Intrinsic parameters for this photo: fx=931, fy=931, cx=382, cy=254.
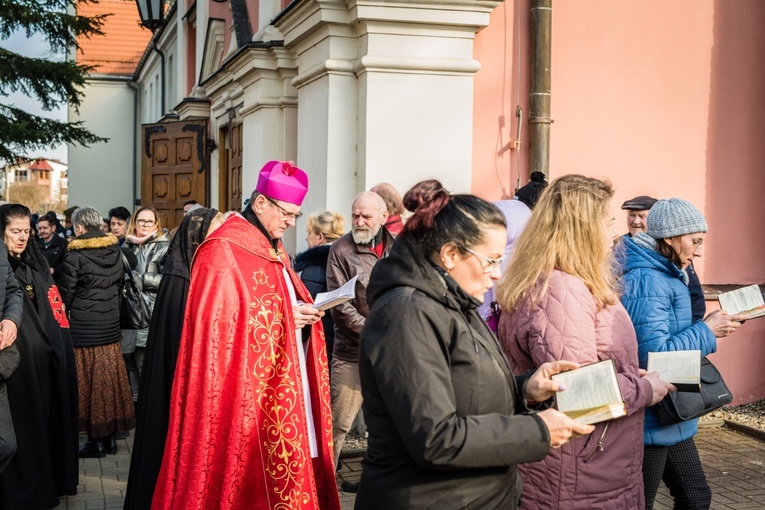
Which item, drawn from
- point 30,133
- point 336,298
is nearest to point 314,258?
point 336,298

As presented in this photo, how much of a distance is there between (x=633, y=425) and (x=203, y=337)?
6.39ft

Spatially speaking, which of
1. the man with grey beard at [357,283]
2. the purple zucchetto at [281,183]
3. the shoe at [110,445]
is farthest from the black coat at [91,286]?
the purple zucchetto at [281,183]

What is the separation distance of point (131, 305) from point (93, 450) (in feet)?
3.85

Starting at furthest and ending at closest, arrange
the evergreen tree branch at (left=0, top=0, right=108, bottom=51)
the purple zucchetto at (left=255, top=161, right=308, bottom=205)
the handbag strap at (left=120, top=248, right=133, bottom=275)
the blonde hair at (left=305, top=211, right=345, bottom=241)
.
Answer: the evergreen tree branch at (left=0, top=0, right=108, bottom=51) < the handbag strap at (left=120, top=248, right=133, bottom=275) < the blonde hair at (left=305, top=211, right=345, bottom=241) < the purple zucchetto at (left=255, top=161, right=308, bottom=205)

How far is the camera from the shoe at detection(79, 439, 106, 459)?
711 centimetres

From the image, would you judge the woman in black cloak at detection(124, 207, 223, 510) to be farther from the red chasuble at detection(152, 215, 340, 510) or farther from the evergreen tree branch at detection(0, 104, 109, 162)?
the evergreen tree branch at detection(0, 104, 109, 162)

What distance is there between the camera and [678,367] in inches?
138

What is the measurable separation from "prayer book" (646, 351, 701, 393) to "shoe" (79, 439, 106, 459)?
4918 mm

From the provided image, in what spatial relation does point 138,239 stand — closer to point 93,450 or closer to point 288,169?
point 93,450

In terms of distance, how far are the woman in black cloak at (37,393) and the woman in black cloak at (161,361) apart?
96 centimetres

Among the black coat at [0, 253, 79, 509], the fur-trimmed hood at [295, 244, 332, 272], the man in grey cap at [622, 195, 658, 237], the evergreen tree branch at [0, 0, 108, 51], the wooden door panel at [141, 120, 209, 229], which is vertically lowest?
the black coat at [0, 253, 79, 509]

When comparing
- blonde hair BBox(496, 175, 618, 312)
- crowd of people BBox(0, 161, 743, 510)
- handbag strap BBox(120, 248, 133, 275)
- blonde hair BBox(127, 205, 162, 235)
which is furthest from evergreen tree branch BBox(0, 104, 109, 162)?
blonde hair BBox(496, 175, 618, 312)

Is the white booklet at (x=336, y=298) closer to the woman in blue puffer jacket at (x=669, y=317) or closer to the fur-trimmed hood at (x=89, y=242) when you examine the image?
the woman in blue puffer jacket at (x=669, y=317)

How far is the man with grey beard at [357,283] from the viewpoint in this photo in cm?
575
